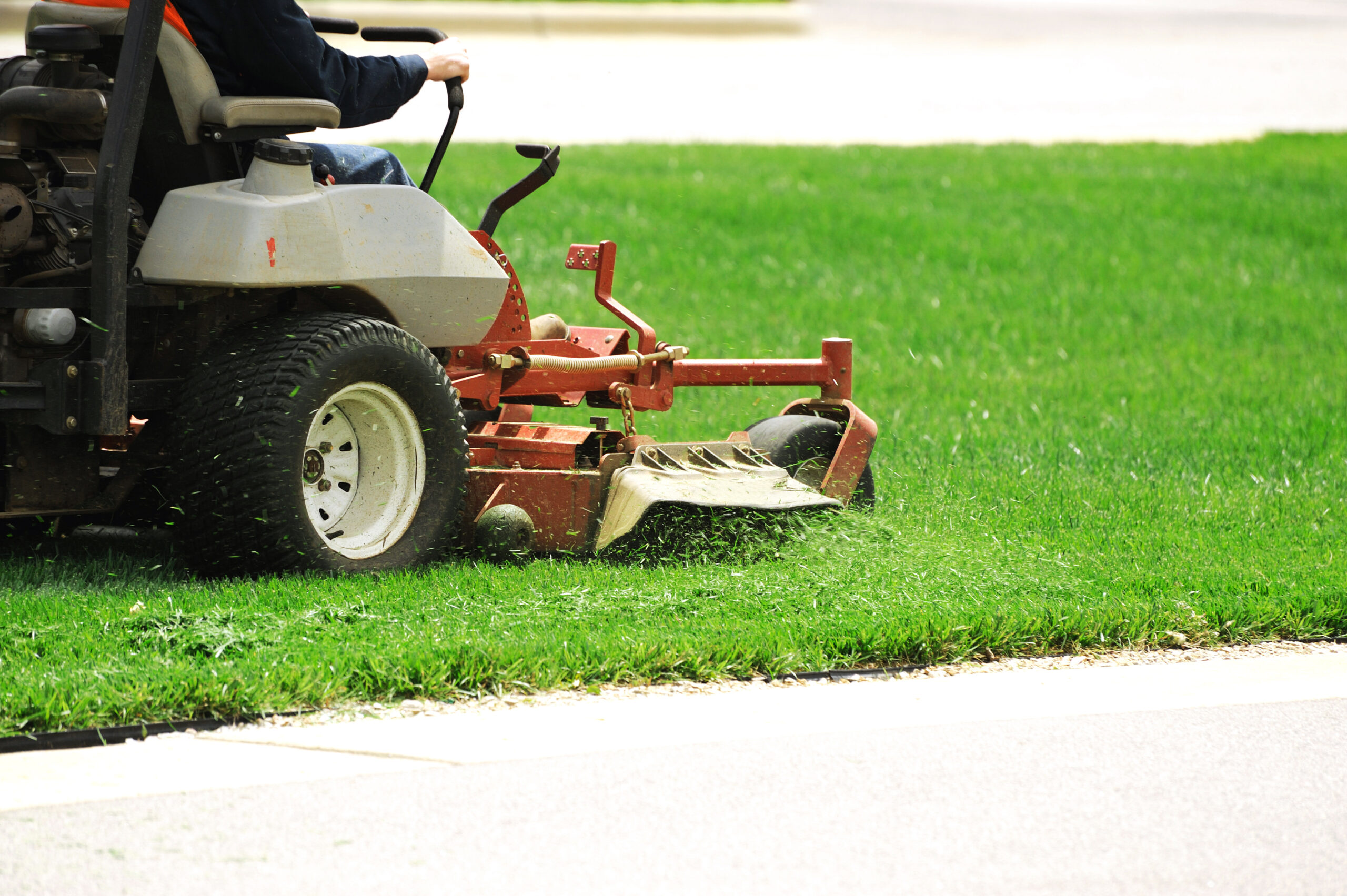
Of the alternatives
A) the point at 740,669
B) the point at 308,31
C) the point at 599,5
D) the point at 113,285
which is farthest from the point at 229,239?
the point at 599,5

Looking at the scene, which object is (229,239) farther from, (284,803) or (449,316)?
(284,803)

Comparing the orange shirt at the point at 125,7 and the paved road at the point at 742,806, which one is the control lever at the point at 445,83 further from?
the paved road at the point at 742,806

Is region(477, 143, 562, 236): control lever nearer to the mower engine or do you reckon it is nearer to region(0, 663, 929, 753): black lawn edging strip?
the mower engine

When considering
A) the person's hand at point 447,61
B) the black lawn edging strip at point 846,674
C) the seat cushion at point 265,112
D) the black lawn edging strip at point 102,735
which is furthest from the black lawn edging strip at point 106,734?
the person's hand at point 447,61

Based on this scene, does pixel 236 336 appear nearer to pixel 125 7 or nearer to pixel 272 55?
pixel 272 55

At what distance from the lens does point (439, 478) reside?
523 centimetres

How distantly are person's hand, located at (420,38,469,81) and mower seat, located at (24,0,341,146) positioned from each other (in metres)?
0.69

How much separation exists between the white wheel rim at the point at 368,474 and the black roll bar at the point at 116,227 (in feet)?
2.29

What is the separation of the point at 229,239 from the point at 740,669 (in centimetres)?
190

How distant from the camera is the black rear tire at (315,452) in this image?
187 inches

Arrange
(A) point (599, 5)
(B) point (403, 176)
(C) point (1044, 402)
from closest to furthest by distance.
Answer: (B) point (403, 176) → (C) point (1044, 402) → (A) point (599, 5)

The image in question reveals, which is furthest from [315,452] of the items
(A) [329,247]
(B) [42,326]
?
(B) [42,326]

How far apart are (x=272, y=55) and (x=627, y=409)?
1.86m

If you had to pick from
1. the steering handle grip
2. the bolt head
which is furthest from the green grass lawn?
the steering handle grip
